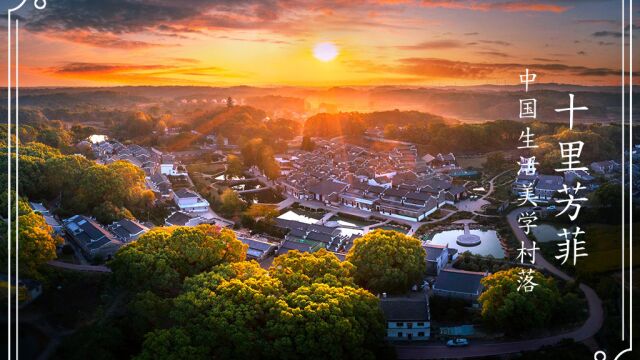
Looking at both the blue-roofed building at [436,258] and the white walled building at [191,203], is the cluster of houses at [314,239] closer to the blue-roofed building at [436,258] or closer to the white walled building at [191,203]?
the blue-roofed building at [436,258]

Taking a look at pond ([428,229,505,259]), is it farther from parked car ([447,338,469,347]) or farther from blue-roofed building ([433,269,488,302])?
parked car ([447,338,469,347])

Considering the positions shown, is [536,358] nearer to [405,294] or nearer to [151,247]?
[405,294]

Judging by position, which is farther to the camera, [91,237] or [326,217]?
[326,217]

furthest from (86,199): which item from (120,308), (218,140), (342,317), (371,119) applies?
(371,119)

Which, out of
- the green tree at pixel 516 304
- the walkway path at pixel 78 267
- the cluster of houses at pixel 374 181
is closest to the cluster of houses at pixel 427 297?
the green tree at pixel 516 304

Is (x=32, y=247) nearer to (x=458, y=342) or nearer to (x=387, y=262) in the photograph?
(x=387, y=262)

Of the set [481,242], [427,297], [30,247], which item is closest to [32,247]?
[30,247]
